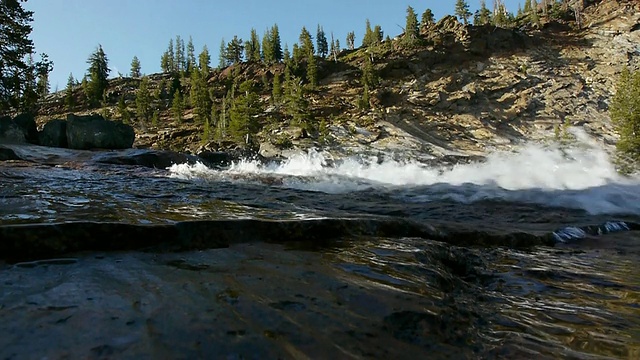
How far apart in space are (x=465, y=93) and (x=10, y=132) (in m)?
59.1

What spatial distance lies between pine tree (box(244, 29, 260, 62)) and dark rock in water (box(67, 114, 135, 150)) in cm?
6934

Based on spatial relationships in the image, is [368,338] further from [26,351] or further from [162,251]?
[162,251]

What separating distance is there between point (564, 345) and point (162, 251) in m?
3.14

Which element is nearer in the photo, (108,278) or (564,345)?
(564,345)

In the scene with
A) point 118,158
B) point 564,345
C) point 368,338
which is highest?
point 118,158

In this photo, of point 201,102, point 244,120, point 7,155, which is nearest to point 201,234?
point 7,155

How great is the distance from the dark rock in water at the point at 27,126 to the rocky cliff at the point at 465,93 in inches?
894

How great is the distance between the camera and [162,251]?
323cm

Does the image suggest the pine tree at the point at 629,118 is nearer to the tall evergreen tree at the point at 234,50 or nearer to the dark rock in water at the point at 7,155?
the dark rock in water at the point at 7,155

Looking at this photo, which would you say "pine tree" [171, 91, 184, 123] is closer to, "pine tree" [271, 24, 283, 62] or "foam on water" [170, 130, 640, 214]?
"pine tree" [271, 24, 283, 62]

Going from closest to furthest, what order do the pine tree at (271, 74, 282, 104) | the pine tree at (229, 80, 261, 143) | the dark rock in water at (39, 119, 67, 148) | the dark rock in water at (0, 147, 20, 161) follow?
the dark rock in water at (0, 147, 20, 161) → the dark rock in water at (39, 119, 67, 148) → the pine tree at (229, 80, 261, 143) → the pine tree at (271, 74, 282, 104)

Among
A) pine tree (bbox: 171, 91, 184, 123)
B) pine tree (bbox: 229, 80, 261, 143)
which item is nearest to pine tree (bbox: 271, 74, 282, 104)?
pine tree (bbox: 229, 80, 261, 143)

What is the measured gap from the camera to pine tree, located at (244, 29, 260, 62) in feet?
305

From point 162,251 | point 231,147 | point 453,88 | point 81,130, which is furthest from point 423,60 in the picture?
point 162,251
